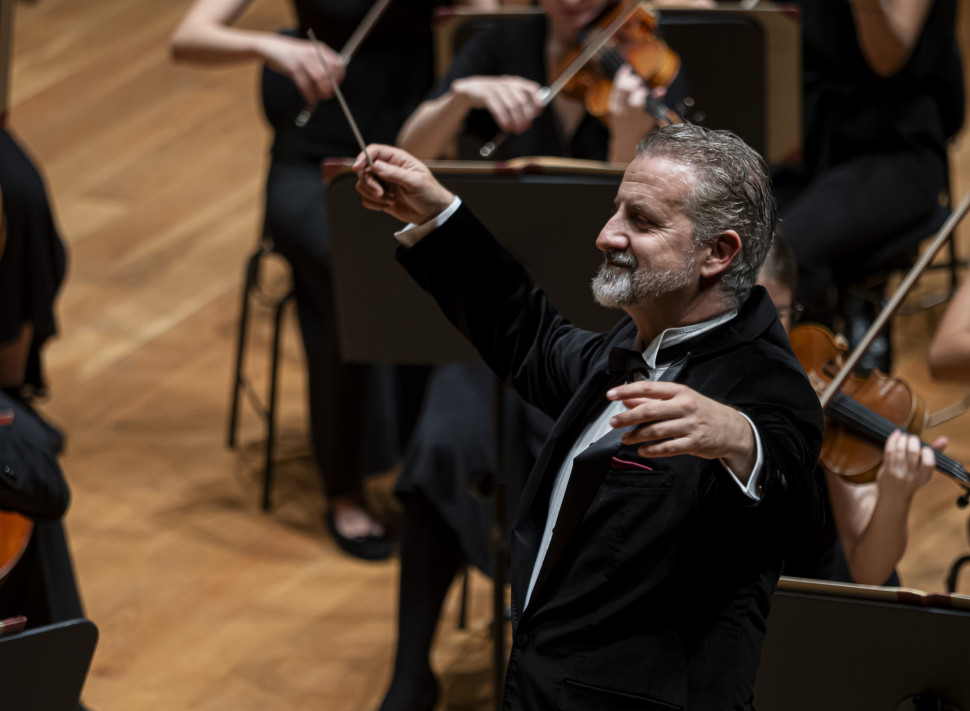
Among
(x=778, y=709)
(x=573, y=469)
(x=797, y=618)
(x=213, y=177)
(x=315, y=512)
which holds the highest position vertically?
(x=573, y=469)

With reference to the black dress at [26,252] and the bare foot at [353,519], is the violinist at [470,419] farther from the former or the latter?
the black dress at [26,252]

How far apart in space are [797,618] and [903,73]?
1.60 metres

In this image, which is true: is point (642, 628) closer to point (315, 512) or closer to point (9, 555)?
point (9, 555)

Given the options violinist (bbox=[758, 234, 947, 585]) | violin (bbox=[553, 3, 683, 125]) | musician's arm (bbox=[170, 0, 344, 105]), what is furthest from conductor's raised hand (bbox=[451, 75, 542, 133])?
violinist (bbox=[758, 234, 947, 585])

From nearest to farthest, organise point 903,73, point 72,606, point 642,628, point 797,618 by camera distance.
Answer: point 642,628 → point 797,618 → point 72,606 → point 903,73

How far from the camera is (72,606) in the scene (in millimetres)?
1856

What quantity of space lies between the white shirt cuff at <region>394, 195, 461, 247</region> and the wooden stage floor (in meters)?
1.11

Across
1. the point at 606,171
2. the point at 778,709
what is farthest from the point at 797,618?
the point at 606,171

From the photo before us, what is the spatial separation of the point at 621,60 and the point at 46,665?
134 centimetres

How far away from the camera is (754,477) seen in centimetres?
104

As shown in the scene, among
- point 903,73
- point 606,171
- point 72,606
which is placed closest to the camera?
point 606,171

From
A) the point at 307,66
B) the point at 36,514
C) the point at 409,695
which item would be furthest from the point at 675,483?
the point at 307,66

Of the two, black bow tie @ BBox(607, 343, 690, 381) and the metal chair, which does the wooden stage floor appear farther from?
black bow tie @ BBox(607, 343, 690, 381)

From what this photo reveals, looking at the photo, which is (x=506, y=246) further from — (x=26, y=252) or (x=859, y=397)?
(x=26, y=252)
